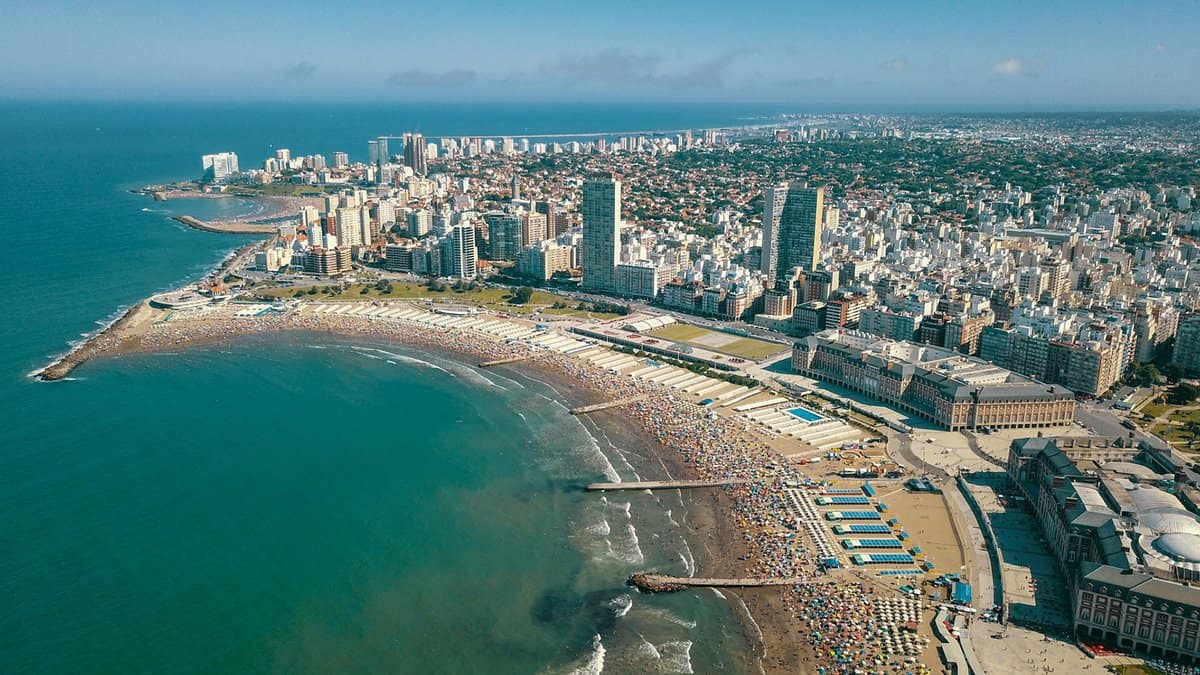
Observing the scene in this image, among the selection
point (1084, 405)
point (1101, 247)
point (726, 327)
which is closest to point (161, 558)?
point (726, 327)

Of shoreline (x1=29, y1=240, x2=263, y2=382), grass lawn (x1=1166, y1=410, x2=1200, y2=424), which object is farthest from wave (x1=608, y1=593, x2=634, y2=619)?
shoreline (x1=29, y1=240, x2=263, y2=382)

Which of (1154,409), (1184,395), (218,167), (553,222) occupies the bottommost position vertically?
(1154,409)

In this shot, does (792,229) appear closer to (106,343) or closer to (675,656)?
(106,343)

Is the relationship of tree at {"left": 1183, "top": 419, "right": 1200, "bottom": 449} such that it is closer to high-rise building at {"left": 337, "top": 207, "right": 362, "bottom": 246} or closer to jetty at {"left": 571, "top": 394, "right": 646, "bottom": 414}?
jetty at {"left": 571, "top": 394, "right": 646, "bottom": 414}

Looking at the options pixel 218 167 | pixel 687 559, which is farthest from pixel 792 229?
pixel 218 167

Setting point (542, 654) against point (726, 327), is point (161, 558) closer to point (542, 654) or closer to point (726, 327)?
point (542, 654)

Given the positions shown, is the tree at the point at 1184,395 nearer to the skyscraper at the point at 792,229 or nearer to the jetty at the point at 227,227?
the skyscraper at the point at 792,229

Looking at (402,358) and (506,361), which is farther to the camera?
(402,358)

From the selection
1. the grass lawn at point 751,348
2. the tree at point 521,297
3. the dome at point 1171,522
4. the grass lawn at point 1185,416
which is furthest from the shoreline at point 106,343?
the grass lawn at point 1185,416

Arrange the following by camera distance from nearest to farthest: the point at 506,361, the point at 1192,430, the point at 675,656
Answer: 1. the point at 675,656
2. the point at 1192,430
3. the point at 506,361
